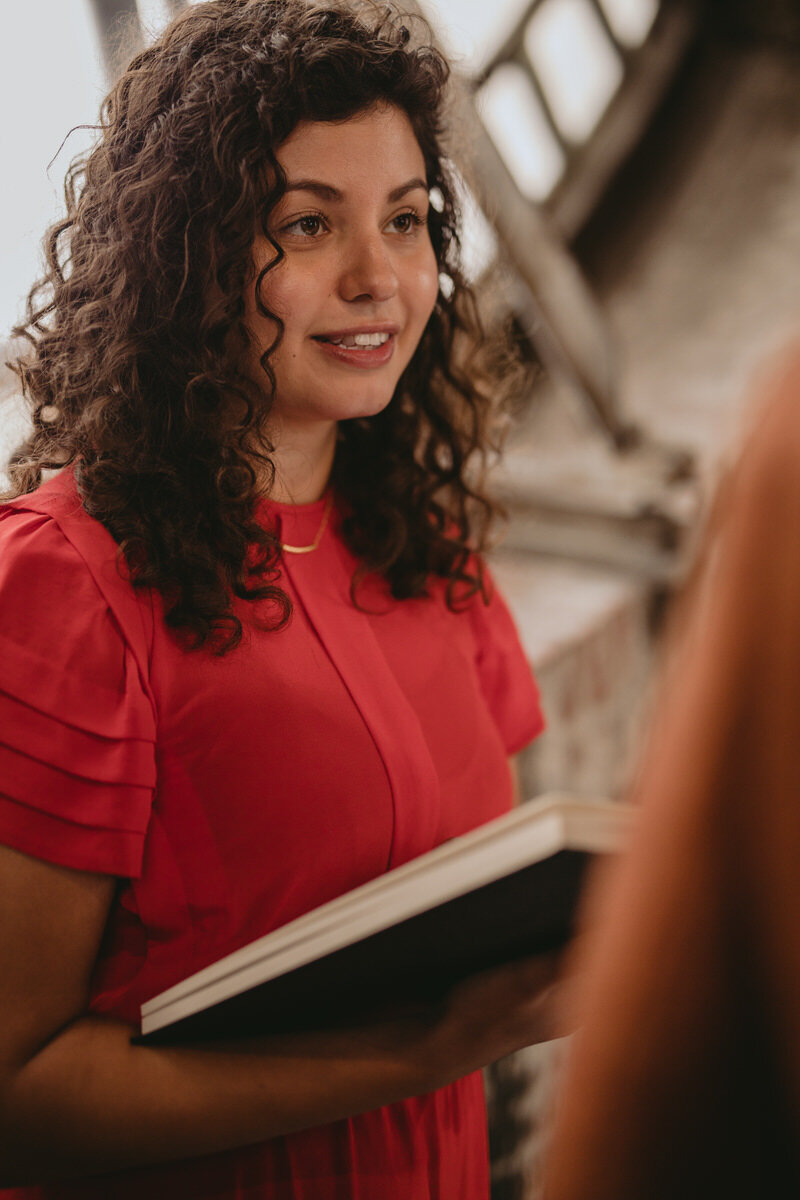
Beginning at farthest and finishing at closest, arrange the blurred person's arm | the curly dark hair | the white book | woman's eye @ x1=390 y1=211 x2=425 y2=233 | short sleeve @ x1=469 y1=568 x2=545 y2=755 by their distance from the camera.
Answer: short sleeve @ x1=469 y1=568 x2=545 y2=755
woman's eye @ x1=390 y1=211 x2=425 y2=233
the curly dark hair
the white book
the blurred person's arm

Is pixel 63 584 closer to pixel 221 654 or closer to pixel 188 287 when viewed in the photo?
pixel 221 654

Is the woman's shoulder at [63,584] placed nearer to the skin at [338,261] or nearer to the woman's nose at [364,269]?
the skin at [338,261]

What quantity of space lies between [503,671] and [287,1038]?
1.90 feet

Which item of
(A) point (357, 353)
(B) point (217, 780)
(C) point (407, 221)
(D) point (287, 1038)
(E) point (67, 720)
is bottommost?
(D) point (287, 1038)

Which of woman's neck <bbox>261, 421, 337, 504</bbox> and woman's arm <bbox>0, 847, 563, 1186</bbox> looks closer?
woman's arm <bbox>0, 847, 563, 1186</bbox>

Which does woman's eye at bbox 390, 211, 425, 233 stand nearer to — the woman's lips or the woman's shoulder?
the woman's lips

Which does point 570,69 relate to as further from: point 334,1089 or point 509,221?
point 334,1089

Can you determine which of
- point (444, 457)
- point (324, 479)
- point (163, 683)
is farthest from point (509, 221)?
point (163, 683)

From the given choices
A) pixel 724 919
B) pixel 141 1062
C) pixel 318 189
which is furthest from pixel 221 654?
pixel 724 919

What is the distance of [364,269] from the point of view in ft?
3.57

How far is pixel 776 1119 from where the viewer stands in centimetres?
32

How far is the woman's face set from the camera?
1.06 metres

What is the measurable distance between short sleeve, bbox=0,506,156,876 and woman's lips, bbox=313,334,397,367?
347mm

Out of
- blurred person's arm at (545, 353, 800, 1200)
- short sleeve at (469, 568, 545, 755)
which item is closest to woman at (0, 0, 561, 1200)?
short sleeve at (469, 568, 545, 755)
